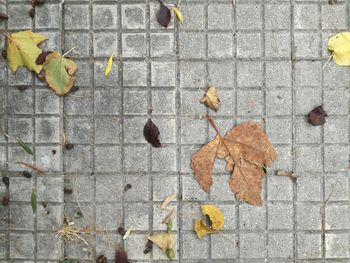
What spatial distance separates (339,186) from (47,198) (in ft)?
5.75

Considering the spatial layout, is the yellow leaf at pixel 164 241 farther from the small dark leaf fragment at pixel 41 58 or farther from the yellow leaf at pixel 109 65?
the small dark leaf fragment at pixel 41 58

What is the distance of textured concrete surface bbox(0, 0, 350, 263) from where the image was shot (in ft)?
11.3

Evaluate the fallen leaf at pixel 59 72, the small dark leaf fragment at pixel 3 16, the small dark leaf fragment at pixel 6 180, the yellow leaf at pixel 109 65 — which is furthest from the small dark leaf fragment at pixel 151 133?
the small dark leaf fragment at pixel 3 16

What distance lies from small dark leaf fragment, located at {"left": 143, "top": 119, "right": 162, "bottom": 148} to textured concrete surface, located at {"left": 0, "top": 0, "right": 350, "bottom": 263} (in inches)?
1.4

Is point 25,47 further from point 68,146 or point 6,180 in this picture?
point 6,180

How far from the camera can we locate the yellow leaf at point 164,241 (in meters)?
3.44

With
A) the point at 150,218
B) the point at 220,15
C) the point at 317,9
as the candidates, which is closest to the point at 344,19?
the point at 317,9

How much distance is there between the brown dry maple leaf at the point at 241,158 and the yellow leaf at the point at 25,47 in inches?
44.0

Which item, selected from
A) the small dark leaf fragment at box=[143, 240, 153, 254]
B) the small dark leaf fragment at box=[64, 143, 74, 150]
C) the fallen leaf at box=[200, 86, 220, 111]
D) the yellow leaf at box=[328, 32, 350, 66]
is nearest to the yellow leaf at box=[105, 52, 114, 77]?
the small dark leaf fragment at box=[64, 143, 74, 150]

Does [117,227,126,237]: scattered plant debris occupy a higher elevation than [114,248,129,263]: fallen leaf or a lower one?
higher

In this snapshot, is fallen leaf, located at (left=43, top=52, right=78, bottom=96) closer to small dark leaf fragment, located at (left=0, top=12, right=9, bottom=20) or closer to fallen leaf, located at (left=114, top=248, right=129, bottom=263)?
small dark leaf fragment, located at (left=0, top=12, right=9, bottom=20)

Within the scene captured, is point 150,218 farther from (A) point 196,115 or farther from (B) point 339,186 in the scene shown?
(B) point 339,186

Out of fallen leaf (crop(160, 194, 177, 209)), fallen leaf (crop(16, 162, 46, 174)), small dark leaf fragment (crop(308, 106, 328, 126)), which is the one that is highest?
small dark leaf fragment (crop(308, 106, 328, 126))

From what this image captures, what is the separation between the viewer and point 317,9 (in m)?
3.45
